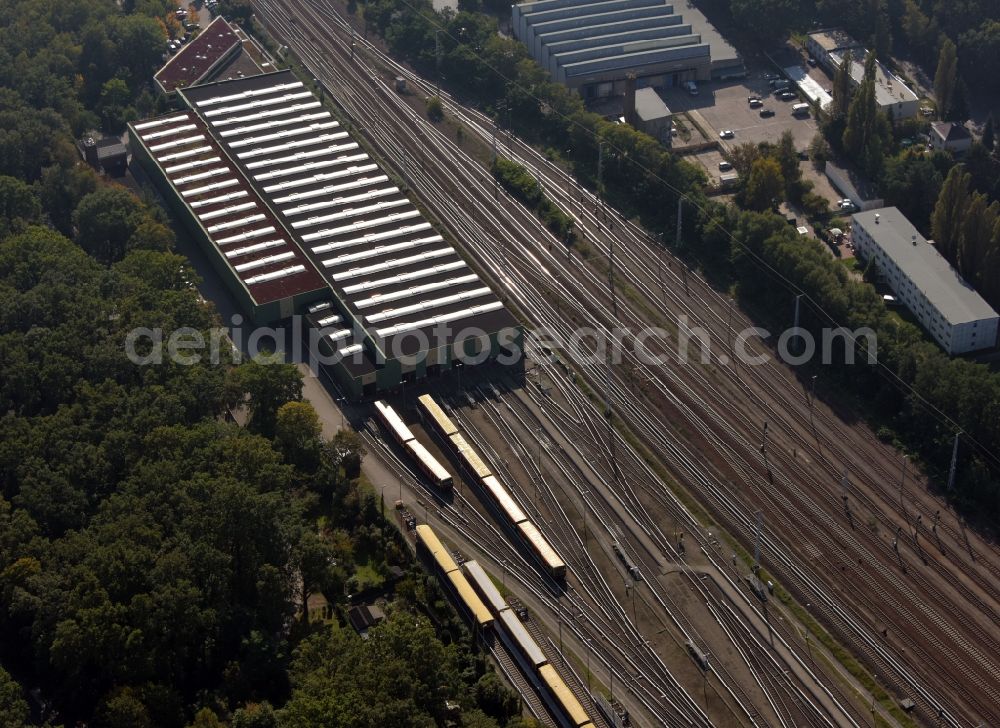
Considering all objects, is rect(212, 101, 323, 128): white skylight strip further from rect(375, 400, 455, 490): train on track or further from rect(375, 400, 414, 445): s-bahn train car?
rect(375, 400, 414, 445): s-bahn train car

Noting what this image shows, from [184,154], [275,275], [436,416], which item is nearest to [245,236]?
[275,275]

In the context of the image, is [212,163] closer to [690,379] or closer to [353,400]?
[353,400]

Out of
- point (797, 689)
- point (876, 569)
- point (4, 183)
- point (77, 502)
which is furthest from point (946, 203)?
point (4, 183)

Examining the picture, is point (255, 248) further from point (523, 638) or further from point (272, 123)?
point (523, 638)

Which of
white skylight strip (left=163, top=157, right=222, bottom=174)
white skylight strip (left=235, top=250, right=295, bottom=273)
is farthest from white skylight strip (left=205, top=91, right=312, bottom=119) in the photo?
white skylight strip (left=235, top=250, right=295, bottom=273)

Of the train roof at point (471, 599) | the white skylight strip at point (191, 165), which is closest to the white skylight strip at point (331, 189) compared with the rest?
the white skylight strip at point (191, 165)

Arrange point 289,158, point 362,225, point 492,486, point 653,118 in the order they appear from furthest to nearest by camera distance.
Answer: point 653,118 < point 289,158 < point 362,225 < point 492,486

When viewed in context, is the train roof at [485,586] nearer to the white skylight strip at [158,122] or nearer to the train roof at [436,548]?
the train roof at [436,548]
